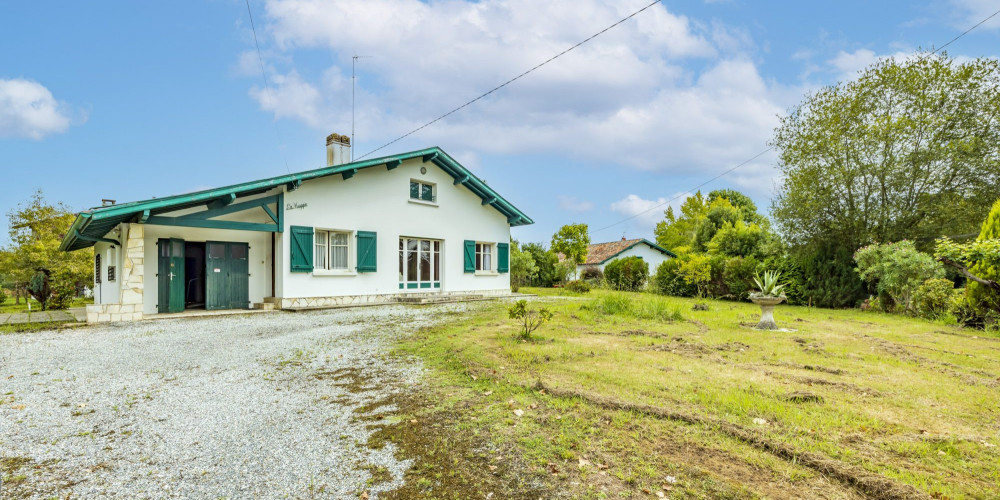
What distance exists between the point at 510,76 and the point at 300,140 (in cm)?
819

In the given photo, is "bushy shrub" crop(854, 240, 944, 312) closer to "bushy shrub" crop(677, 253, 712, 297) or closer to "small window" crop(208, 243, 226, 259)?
"bushy shrub" crop(677, 253, 712, 297)

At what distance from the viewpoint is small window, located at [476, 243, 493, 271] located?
59.1 ft

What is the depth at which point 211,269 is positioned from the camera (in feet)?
40.5

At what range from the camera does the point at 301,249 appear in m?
12.9

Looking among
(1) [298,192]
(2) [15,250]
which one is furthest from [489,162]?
(2) [15,250]

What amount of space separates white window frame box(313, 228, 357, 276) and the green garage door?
185 cm

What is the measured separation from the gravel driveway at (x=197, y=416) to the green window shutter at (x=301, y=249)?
17.8 feet

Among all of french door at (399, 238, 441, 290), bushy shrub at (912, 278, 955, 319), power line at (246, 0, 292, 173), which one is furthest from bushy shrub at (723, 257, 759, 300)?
power line at (246, 0, 292, 173)

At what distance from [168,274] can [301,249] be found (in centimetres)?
327

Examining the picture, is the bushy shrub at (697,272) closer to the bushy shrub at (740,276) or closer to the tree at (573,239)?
the bushy shrub at (740,276)

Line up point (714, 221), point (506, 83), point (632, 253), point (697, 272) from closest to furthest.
A: point (506, 83) < point (697, 272) < point (714, 221) < point (632, 253)

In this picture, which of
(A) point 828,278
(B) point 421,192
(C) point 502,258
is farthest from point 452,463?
(A) point 828,278

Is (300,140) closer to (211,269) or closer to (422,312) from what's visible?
(211,269)

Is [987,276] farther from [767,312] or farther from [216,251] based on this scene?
[216,251]
